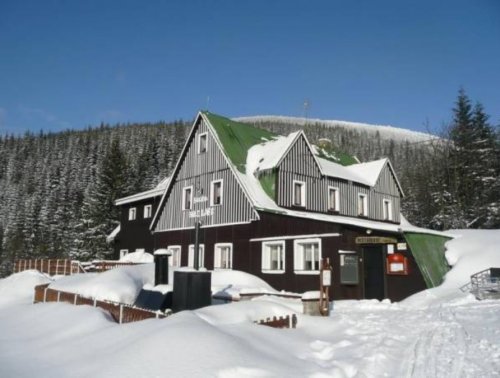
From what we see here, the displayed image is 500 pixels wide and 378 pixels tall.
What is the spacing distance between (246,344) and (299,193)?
18431 millimetres

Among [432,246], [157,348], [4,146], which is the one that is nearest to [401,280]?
[432,246]

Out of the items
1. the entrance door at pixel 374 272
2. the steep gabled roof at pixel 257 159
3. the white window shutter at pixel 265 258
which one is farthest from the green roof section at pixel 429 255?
the white window shutter at pixel 265 258

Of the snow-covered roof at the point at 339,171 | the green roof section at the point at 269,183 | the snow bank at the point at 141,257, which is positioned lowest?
the snow bank at the point at 141,257

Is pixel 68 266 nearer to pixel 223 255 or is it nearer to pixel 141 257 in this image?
pixel 141 257

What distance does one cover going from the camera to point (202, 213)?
91.0 ft

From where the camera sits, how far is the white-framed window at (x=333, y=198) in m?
27.7

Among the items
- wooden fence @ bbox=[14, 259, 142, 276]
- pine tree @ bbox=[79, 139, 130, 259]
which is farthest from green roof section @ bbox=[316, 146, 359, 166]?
pine tree @ bbox=[79, 139, 130, 259]

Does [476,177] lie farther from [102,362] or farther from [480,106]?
[102,362]

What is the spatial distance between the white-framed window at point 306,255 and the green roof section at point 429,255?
4019 millimetres

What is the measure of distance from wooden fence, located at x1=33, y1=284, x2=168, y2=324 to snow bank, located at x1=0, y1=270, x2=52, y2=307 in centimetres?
617

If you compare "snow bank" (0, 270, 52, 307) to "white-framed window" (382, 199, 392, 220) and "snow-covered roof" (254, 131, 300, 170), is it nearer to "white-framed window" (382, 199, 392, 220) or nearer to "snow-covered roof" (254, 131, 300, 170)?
"snow-covered roof" (254, 131, 300, 170)

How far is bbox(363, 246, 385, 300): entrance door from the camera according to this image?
1991cm

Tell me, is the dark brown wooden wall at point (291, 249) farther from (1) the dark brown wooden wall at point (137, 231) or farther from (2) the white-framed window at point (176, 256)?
(1) the dark brown wooden wall at point (137, 231)

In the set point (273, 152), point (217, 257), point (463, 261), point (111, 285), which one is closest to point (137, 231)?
point (217, 257)
